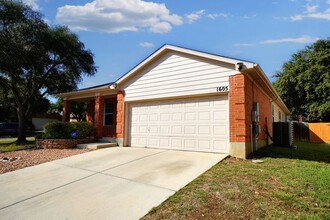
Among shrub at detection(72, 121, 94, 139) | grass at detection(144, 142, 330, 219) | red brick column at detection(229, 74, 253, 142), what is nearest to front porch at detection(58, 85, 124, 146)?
shrub at detection(72, 121, 94, 139)

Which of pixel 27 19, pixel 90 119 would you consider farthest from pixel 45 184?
pixel 27 19

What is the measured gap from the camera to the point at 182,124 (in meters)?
9.64

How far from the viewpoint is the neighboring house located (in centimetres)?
814

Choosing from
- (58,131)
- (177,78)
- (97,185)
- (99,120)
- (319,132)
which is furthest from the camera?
(319,132)

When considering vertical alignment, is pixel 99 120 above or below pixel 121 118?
below

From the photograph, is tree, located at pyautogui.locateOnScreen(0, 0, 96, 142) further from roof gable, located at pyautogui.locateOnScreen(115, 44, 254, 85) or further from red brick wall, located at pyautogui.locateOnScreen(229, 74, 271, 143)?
red brick wall, located at pyautogui.locateOnScreen(229, 74, 271, 143)

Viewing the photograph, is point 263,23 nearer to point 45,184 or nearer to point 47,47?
point 45,184

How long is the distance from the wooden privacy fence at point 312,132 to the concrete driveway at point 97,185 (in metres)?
19.3

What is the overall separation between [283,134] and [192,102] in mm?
6290

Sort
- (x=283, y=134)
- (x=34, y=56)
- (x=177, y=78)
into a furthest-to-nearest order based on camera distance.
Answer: (x=34, y=56)
(x=283, y=134)
(x=177, y=78)

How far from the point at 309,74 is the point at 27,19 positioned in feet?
93.6

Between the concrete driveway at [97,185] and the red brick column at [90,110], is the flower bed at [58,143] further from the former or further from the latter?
the red brick column at [90,110]

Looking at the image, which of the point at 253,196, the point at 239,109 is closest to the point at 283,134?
the point at 239,109

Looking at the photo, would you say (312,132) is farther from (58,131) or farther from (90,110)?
(58,131)
